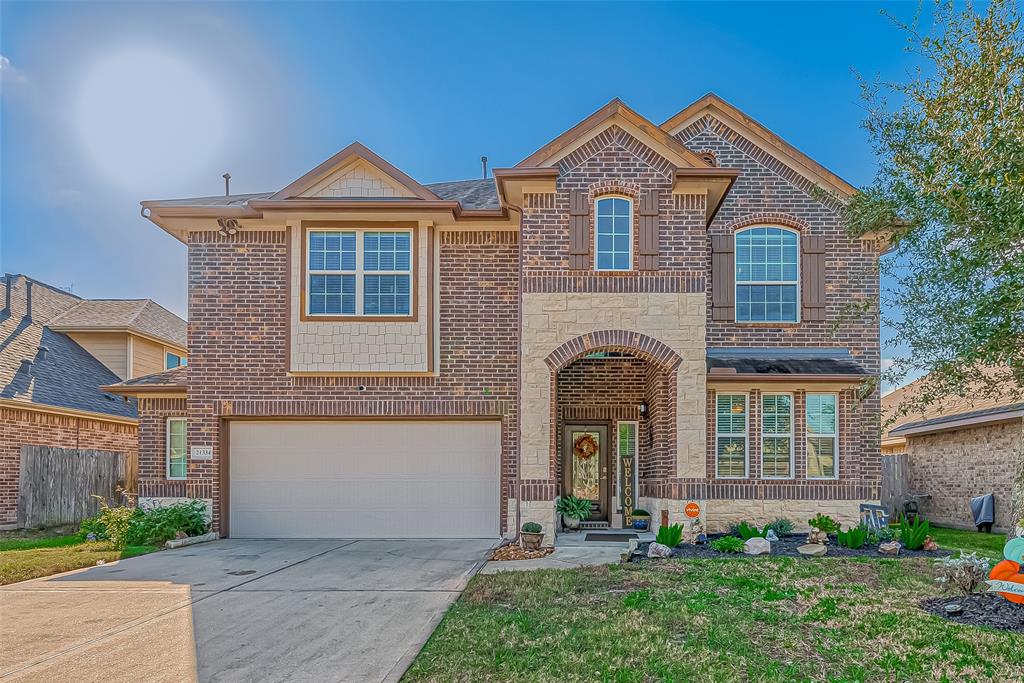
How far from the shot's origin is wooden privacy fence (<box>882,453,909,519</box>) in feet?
58.5

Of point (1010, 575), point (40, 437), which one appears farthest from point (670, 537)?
point (40, 437)

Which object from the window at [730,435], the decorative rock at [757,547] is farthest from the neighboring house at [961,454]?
the decorative rock at [757,547]

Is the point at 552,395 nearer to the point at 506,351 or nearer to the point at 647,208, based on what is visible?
the point at 506,351

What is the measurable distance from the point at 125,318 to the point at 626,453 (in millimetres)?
15041

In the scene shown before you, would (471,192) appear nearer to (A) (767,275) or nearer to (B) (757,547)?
(A) (767,275)

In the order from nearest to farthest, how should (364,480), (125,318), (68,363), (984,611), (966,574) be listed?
(984,611)
(966,574)
(364,480)
(68,363)
(125,318)

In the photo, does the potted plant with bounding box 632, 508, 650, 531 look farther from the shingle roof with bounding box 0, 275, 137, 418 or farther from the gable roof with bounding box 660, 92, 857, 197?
the shingle roof with bounding box 0, 275, 137, 418

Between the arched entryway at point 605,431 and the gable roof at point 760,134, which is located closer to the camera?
the gable roof at point 760,134

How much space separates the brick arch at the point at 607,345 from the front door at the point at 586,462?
308cm

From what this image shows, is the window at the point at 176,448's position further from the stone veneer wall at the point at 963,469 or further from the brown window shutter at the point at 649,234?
the stone veneer wall at the point at 963,469

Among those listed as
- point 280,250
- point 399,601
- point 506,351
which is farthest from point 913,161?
point 280,250

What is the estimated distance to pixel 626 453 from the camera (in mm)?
15062

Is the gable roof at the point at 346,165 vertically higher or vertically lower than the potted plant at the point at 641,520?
higher

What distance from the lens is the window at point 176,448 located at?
46.9 feet
